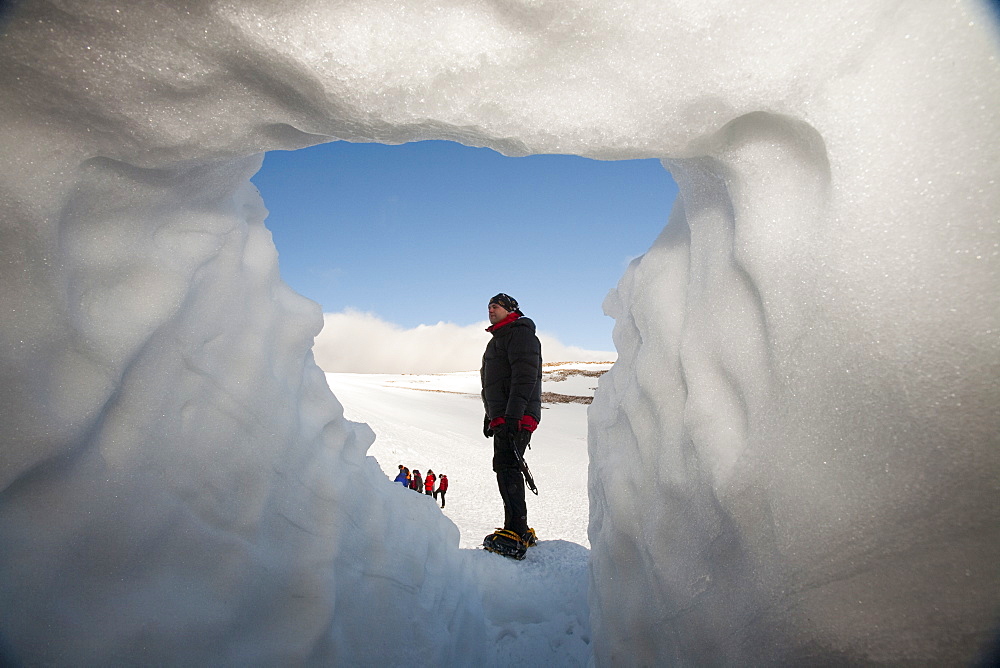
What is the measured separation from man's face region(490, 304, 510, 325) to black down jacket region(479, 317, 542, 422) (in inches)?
3.1

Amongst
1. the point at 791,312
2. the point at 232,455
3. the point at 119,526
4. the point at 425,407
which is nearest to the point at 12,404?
the point at 119,526

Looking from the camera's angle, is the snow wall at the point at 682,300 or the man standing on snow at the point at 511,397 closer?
the snow wall at the point at 682,300

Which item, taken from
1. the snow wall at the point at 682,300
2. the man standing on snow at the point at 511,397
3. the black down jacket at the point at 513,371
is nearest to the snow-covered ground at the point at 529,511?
the man standing on snow at the point at 511,397

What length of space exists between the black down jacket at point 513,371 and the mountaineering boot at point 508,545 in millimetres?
947

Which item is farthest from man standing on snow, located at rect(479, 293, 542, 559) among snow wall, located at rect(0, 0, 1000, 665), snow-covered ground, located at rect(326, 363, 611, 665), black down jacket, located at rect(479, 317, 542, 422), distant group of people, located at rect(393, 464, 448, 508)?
distant group of people, located at rect(393, 464, 448, 508)

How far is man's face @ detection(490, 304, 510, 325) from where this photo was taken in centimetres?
362

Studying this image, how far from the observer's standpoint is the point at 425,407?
15.2m

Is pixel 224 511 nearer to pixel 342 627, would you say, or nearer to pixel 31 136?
pixel 342 627

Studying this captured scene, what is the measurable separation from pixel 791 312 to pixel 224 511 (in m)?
1.96

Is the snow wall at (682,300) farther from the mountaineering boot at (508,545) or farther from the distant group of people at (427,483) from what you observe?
the distant group of people at (427,483)

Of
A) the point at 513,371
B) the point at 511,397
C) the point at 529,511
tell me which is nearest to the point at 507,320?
the point at 513,371

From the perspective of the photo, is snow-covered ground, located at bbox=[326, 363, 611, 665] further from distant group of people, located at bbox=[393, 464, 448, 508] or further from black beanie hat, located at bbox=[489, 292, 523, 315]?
black beanie hat, located at bbox=[489, 292, 523, 315]

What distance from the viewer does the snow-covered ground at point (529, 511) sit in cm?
275

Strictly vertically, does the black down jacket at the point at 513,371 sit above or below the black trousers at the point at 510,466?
above
